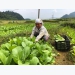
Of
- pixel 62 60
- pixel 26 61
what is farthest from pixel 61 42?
pixel 26 61

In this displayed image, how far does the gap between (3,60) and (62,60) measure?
7.74 feet

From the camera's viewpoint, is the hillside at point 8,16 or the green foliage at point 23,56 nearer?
the green foliage at point 23,56

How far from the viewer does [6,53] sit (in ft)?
6.49

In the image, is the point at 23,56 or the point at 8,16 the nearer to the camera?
the point at 23,56

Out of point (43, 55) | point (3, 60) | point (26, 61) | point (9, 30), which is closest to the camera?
point (3, 60)

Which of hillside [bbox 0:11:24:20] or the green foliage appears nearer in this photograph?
the green foliage

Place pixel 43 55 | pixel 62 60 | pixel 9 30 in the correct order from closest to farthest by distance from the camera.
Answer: pixel 43 55 < pixel 62 60 < pixel 9 30
